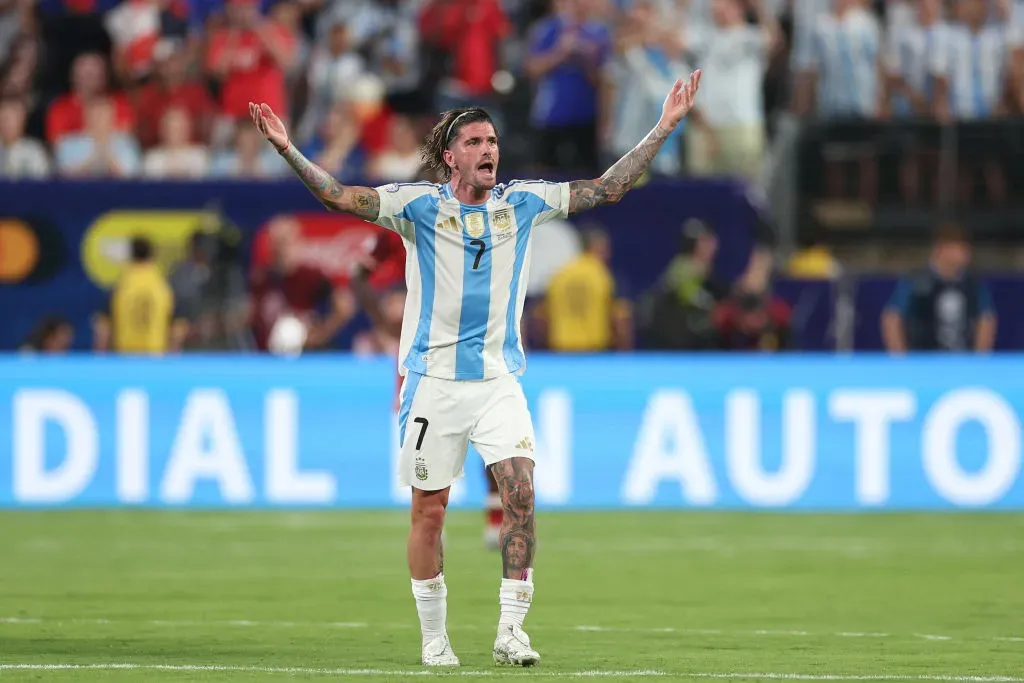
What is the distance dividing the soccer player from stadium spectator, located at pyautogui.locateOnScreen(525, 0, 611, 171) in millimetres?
10905

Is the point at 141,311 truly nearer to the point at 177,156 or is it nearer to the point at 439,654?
the point at 177,156

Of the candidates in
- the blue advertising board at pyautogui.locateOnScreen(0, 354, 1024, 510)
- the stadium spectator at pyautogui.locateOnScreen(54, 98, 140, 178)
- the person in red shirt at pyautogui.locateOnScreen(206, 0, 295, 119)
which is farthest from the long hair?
the person in red shirt at pyautogui.locateOnScreen(206, 0, 295, 119)

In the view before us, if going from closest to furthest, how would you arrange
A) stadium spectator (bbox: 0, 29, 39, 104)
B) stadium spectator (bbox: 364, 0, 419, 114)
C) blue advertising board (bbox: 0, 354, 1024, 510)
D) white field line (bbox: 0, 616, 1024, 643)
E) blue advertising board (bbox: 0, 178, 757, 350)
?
white field line (bbox: 0, 616, 1024, 643) → blue advertising board (bbox: 0, 354, 1024, 510) → blue advertising board (bbox: 0, 178, 757, 350) → stadium spectator (bbox: 364, 0, 419, 114) → stadium spectator (bbox: 0, 29, 39, 104)

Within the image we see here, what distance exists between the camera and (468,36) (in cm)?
1975

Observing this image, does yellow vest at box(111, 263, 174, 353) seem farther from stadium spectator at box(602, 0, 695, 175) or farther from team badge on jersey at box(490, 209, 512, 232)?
team badge on jersey at box(490, 209, 512, 232)

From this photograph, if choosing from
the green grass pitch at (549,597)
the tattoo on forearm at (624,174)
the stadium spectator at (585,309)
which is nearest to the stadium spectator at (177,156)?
the stadium spectator at (585,309)

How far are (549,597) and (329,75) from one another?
1023 cm

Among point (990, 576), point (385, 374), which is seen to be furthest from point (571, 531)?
point (990, 576)

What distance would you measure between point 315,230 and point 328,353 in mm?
1702

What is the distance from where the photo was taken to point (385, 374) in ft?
54.3

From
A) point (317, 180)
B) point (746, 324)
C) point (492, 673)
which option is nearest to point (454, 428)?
point (492, 673)

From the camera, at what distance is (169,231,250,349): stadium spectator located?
1795 centimetres

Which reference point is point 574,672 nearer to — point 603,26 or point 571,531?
point 571,531

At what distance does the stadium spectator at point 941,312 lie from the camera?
17.2 m
